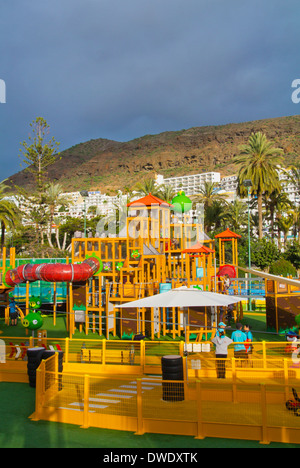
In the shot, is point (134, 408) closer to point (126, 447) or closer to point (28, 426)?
point (126, 447)

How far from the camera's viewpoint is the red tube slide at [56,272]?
20391mm

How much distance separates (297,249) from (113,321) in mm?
36468

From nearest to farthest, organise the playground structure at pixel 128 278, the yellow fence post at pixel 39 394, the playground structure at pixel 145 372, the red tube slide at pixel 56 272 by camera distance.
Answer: the playground structure at pixel 145 372 → the yellow fence post at pixel 39 394 → the red tube slide at pixel 56 272 → the playground structure at pixel 128 278

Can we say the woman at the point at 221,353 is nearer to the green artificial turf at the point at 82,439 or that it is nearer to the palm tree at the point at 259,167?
the green artificial turf at the point at 82,439

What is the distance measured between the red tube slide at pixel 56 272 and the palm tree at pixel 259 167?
32.6 m

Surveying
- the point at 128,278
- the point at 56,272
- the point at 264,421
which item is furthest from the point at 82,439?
the point at 128,278

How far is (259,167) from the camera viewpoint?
50.9 metres

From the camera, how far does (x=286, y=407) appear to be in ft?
32.1

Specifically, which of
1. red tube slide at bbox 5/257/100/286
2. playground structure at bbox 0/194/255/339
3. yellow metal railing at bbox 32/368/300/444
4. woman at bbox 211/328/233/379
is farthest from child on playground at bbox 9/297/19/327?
woman at bbox 211/328/233/379

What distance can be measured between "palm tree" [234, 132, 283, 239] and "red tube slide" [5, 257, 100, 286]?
3259 cm

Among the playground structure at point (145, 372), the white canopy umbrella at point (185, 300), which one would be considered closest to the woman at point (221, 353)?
the playground structure at point (145, 372)

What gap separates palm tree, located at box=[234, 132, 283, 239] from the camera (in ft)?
166

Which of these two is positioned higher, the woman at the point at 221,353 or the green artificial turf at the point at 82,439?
the woman at the point at 221,353

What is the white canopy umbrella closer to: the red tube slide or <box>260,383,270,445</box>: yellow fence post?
<box>260,383,270,445</box>: yellow fence post
